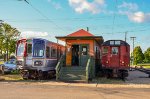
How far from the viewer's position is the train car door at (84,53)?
1244 inches

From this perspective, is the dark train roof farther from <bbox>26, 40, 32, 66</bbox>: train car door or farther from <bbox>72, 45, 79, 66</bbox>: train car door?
<bbox>26, 40, 32, 66</bbox>: train car door

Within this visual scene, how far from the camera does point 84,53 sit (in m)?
31.7

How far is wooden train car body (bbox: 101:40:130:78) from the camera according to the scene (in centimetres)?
3111

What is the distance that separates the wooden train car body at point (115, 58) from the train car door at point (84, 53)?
5.37ft

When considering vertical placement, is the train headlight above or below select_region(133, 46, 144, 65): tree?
below

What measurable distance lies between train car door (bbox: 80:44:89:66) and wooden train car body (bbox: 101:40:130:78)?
5.37ft

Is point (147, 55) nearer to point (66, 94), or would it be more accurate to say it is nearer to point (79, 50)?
point (79, 50)

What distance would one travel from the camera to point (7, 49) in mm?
63688

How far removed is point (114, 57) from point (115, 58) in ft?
0.44

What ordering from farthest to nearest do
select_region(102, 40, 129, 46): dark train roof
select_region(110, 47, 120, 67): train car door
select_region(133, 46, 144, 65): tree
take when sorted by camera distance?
select_region(133, 46, 144, 65): tree → select_region(102, 40, 129, 46): dark train roof → select_region(110, 47, 120, 67): train car door

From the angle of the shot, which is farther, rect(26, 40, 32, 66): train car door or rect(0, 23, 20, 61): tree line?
rect(0, 23, 20, 61): tree line

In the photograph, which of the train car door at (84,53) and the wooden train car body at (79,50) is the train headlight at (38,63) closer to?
the wooden train car body at (79,50)

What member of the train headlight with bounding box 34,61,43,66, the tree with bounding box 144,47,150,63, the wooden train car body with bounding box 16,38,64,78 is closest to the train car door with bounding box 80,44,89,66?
the wooden train car body with bounding box 16,38,64,78

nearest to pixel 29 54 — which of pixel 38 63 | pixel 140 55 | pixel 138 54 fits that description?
pixel 38 63
